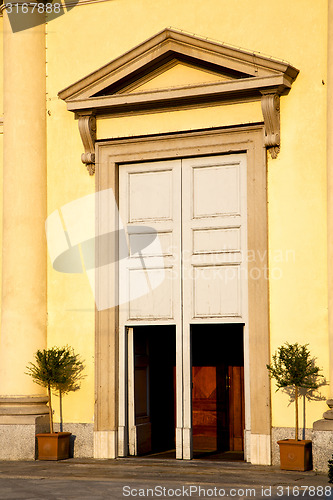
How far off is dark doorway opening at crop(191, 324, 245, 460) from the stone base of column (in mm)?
2876

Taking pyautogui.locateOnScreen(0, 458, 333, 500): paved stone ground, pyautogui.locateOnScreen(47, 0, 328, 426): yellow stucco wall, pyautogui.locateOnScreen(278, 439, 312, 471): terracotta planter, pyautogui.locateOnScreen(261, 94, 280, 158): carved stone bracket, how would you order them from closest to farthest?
pyautogui.locateOnScreen(0, 458, 333, 500): paved stone ground < pyautogui.locateOnScreen(278, 439, 312, 471): terracotta planter < pyautogui.locateOnScreen(47, 0, 328, 426): yellow stucco wall < pyautogui.locateOnScreen(261, 94, 280, 158): carved stone bracket

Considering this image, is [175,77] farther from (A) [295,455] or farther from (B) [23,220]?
(A) [295,455]

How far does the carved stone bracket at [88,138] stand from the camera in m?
12.1

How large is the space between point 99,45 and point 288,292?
4.85 meters

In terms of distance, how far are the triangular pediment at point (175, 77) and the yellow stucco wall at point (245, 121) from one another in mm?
301

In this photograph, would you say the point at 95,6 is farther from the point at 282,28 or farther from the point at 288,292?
the point at 288,292

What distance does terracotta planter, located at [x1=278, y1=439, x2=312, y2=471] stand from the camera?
394 inches

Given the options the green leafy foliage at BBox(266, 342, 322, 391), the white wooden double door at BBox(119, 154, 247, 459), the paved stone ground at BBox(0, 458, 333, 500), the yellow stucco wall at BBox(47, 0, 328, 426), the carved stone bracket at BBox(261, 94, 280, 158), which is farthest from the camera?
the white wooden double door at BBox(119, 154, 247, 459)

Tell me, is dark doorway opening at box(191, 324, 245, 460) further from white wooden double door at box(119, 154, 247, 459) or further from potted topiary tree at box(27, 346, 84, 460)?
potted topiary tree at box(27, 346, 84, 460)

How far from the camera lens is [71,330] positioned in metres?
12.2

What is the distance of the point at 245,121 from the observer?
11.2m

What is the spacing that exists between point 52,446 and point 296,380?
3754 mm

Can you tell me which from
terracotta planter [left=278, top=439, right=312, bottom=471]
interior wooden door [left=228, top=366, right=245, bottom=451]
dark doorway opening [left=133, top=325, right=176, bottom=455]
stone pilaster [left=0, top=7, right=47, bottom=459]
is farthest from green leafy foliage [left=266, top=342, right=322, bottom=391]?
stone pilaster [left=0, top=7, right=47, bottom=459]

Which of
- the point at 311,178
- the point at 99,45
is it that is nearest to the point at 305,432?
the point at 311,178
